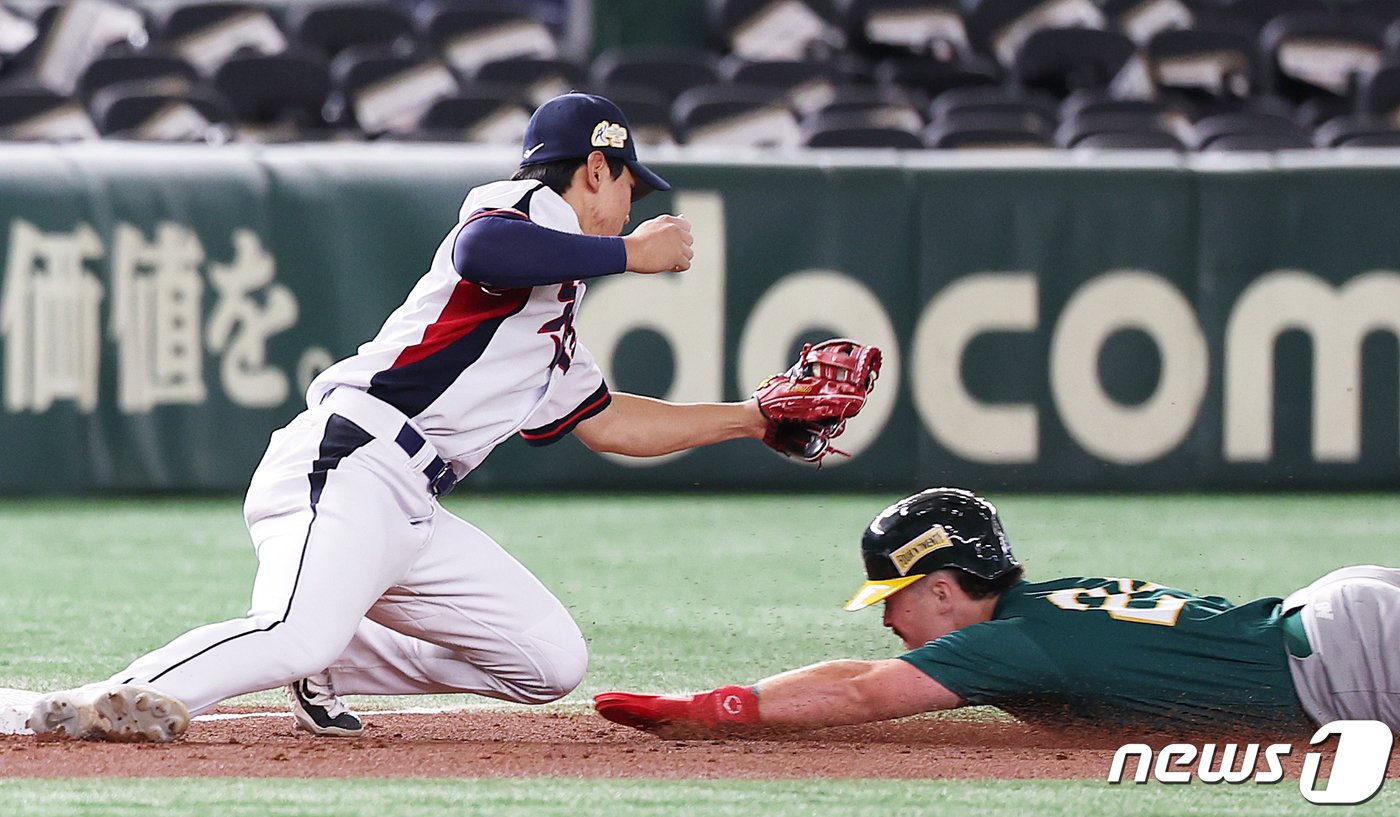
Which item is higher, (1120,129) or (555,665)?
(1120,129)

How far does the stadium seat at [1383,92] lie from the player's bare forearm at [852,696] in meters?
8.45

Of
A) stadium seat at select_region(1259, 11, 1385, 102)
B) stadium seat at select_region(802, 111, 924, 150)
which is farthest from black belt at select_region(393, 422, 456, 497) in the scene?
stadium seat at select_region(1259, 11, 1385, 102)

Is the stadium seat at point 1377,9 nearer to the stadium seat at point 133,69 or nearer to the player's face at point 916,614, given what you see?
the stadium seat at point 133,69

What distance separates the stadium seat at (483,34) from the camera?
11.8 meters

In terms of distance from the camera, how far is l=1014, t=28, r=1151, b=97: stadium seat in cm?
1155

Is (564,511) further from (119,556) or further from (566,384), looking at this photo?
(566,384)

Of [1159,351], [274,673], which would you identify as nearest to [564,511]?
[1159,351]

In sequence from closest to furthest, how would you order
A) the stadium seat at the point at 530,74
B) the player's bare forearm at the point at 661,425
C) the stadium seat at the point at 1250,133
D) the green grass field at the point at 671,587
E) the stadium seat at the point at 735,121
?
the green grass field at the point at 671,587
the player's bare forearm at the point at 661,425
the stadium seat at the point at 1250,133
the stadium seat at the point at 735,121
the stadium seat at the point at 530,74

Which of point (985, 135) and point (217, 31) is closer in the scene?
point (985, 135)

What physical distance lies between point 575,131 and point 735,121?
660 cm

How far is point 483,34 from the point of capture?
11805 mm

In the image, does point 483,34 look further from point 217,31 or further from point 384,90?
point 217,31

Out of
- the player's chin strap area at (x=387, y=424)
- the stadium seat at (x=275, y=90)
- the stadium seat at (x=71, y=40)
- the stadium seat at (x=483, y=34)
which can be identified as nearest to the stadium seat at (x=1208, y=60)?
the stadium seat at (x=483, y=34)

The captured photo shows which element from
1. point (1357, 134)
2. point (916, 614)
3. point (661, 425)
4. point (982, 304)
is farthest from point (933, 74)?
point (916, 614)
